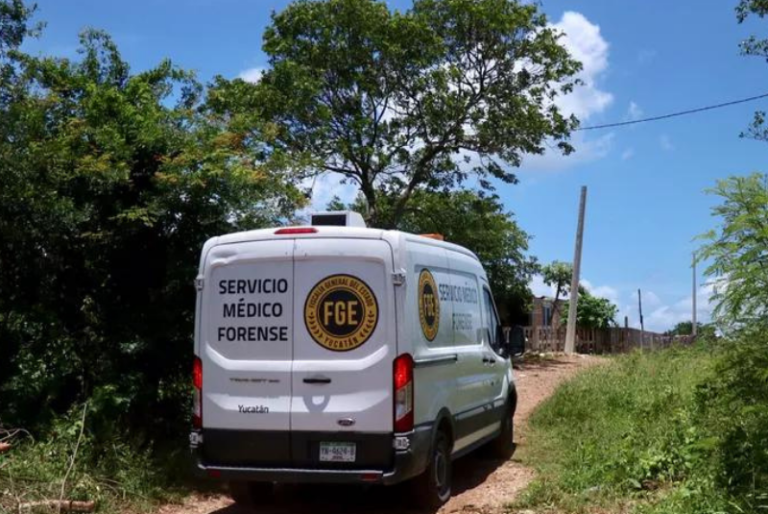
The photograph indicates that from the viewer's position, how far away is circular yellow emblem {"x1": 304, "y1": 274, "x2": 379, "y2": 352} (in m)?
7.18

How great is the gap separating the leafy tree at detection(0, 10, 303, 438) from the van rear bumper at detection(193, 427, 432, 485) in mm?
2201

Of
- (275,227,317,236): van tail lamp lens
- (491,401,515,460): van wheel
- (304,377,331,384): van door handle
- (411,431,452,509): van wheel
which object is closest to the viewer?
(304,377,331,384): van door handle

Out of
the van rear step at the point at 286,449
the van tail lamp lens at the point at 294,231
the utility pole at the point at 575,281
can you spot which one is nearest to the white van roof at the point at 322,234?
the van tail lamp lens at the point at 294,231

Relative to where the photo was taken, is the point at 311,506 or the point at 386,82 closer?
the point at 311,506

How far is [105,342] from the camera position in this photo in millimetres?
9891

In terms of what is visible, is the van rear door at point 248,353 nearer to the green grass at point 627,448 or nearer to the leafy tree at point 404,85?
the green grass at point 627,448

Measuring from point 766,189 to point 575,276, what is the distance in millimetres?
21877

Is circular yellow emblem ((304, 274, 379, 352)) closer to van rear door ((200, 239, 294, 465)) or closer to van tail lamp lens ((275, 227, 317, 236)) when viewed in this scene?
van rear door ((200, 239, 294, 465))

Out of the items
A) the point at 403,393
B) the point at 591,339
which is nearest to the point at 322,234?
the point at 403,393

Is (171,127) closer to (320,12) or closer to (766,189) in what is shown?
(766,189)

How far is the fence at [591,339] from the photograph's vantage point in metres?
31.0

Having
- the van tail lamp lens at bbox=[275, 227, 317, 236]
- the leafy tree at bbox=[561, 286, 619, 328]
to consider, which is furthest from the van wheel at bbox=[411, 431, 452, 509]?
the leafy tree at bbox=[561, 286, 619, 328]

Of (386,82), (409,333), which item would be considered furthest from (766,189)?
(386,82)

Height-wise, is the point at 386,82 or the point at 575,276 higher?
the point at 386,82
